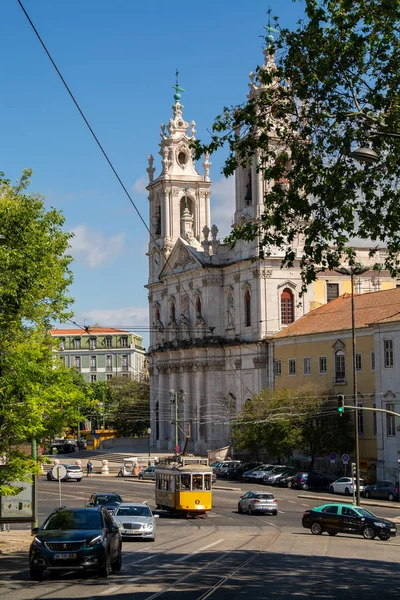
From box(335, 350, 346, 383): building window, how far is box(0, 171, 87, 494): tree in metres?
43.6

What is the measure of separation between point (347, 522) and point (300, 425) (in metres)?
34.6

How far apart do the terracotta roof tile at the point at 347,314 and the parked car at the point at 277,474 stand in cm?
999

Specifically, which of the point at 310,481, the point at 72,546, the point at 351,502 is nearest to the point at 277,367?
the point at 310,481

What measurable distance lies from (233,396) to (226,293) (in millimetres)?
8962

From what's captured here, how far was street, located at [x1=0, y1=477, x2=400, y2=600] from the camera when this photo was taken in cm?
2119

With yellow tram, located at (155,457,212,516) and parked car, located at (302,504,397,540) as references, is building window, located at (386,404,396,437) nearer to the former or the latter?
yellow tram, located at (155,457,212,516)

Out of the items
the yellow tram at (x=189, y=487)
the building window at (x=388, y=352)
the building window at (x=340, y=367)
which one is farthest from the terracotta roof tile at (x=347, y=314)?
the yellow tram at (x=189, y=487)

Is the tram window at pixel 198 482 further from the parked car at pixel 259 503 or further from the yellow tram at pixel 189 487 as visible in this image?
the parked car at pixel 259 503

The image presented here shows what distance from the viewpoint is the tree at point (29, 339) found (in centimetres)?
3047

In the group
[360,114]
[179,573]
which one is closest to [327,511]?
[179,573]

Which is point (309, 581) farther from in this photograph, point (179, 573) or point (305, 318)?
point (305, 318)

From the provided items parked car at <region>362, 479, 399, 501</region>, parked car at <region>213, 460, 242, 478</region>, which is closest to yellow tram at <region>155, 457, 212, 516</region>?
parked car at <region>362, 479, 399, 501</region>

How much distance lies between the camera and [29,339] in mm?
32812

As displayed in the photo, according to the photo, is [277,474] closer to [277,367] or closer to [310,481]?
[310,481]
